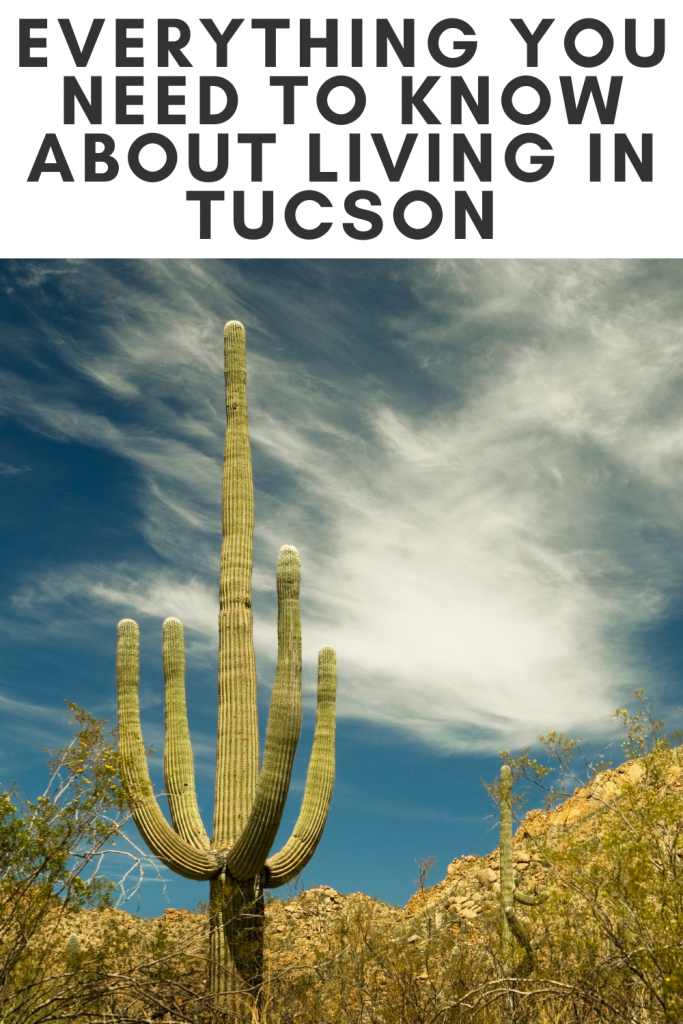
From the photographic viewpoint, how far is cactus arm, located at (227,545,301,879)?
8633 millimetres

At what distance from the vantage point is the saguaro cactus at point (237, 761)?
8.74m

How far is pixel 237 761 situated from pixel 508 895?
744 centimetres

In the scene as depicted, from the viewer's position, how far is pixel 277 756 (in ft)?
28.3

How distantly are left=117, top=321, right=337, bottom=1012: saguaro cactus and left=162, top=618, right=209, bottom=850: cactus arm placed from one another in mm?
13

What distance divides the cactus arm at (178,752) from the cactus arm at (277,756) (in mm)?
814

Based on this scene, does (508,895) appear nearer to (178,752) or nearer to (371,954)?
(371,954)

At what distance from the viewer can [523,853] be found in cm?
2294

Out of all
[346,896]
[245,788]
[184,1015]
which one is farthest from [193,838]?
[346,896]

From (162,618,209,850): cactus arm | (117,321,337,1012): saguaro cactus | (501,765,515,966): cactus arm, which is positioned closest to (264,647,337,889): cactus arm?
(117,321,337,1012): saguaro cactus

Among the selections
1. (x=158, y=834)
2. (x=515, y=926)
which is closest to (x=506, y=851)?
(x=515, y=926)

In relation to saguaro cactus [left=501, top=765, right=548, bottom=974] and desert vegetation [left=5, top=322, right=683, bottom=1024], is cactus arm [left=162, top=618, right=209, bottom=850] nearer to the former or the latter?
desert vegetation [left=5, top=322, right=683, bottom=1024]

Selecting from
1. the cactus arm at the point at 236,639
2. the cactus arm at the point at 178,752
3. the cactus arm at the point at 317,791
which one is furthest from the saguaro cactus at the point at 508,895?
the cactus arm at the point at 178,752

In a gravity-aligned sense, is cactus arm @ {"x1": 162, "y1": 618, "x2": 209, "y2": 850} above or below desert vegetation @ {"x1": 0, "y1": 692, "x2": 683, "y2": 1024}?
above

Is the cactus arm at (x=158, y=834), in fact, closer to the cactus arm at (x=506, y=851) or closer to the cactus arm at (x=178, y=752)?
the cactus arm at (x=178, y=752)
